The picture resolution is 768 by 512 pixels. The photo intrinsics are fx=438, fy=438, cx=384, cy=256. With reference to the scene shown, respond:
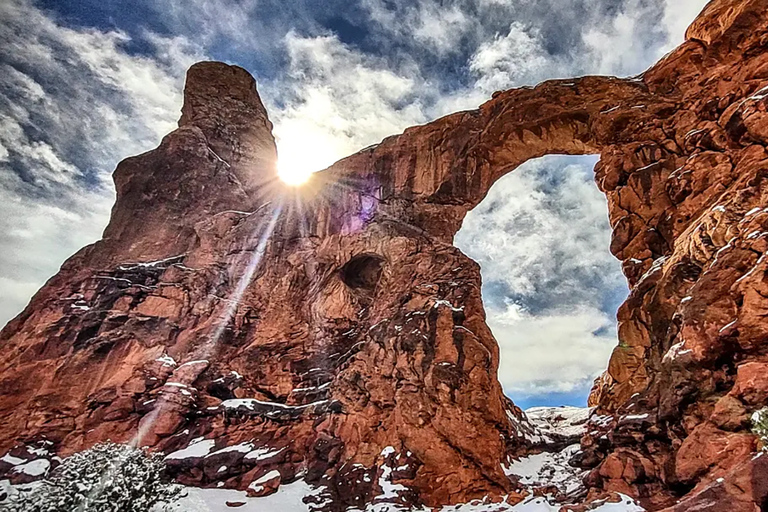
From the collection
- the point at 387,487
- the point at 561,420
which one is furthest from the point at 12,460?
the point at 561,420

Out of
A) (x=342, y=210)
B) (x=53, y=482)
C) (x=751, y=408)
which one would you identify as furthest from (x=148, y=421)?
(x=751, y=408)

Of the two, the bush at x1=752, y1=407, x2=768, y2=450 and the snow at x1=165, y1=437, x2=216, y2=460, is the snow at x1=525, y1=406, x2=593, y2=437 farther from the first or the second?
the snow at x1=165, y1=437, x2=216, y2=460

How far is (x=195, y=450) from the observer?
26.3 metres

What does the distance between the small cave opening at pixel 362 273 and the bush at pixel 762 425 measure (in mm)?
25448

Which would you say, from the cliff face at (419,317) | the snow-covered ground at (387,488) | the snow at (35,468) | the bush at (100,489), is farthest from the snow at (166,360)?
the bush at (100,489)

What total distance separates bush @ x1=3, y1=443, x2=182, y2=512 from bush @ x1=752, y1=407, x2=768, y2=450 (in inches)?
749

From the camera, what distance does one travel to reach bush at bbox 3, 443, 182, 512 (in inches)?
594

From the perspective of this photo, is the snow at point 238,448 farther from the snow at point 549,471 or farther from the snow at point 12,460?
the snow at point 549,471

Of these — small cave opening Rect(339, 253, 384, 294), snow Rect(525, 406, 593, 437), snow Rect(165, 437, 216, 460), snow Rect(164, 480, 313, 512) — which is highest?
small cave opening Rect(339, 253, 384, 294)

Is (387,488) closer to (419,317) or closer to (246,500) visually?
(246,500)

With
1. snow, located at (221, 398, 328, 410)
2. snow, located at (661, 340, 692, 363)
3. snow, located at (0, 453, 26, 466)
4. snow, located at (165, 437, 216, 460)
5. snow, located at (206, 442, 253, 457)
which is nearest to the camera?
snow, located at (661, 340, 692, 363)

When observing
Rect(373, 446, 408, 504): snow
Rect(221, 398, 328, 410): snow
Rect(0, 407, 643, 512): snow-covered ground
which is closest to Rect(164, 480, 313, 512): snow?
Rect(0, 407, 643, 512): snow-covered ground

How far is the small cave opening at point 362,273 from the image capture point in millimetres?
34594

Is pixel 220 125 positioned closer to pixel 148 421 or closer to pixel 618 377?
pixel 148 421
